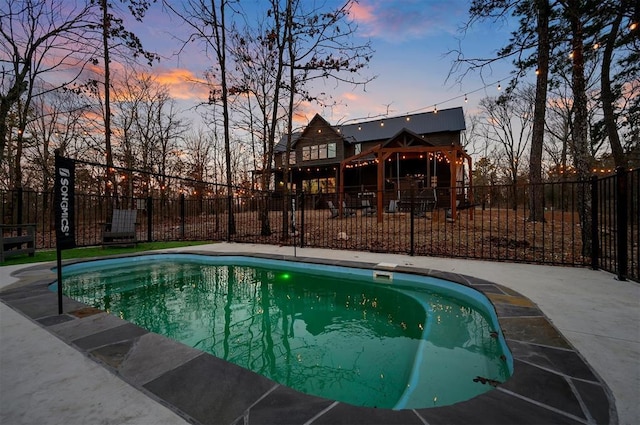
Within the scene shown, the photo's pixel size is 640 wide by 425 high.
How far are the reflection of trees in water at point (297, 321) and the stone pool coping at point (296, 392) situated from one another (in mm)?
555

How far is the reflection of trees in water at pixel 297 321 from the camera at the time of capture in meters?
2.17

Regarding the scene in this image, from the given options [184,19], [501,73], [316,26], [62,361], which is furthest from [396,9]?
[62,361]

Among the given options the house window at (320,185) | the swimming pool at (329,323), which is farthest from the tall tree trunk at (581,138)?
the house window at (320,185)

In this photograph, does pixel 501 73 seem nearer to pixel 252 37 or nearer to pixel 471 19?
pixel 471 19

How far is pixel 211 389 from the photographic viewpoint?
4.80ft

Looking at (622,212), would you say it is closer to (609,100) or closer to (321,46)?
(609,100)

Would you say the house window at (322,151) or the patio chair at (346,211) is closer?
the patio chair at (346,211)

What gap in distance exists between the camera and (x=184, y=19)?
29.9ft

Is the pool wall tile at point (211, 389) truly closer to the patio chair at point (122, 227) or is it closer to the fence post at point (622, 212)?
the fence post at point (622, 212)

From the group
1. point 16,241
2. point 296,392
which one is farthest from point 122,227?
point 296,392

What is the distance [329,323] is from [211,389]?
181 centimetres

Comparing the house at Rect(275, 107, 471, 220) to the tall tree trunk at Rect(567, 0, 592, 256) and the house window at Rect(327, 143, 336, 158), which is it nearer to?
the house window at Rect(327, 143, 336, 158)

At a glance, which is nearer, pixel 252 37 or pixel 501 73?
pixel 501 73

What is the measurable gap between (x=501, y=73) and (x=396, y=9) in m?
3.74
